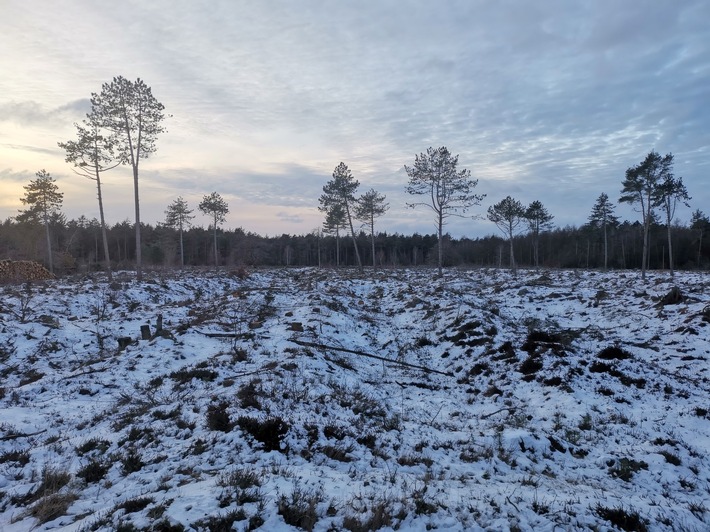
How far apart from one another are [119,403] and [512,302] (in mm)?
20683

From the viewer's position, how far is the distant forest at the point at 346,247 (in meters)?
64.1

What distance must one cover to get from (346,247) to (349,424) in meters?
91.2

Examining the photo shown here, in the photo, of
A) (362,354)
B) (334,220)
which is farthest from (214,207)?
(362,354)

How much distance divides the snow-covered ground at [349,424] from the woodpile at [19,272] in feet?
30.6

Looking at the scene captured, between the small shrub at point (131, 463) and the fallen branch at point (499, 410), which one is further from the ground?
the small shrub at point (131, 463)

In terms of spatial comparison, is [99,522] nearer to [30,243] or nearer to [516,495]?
[516,495]

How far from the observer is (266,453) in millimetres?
6203

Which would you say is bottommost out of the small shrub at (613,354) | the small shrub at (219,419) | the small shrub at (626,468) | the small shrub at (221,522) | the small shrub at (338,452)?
the small shrub at (626,468)

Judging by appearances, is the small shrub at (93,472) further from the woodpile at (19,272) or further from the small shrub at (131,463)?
the woodpile at (19,272)

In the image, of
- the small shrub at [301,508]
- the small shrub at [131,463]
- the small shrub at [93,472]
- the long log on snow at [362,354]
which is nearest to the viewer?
the small shrub at [301,508]

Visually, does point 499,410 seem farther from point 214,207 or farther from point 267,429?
point 214,207

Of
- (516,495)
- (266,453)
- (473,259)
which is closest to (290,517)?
(266,453)

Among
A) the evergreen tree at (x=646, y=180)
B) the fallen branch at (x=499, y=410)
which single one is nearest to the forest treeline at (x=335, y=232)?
the evergreen tree at (x=646, y=180)

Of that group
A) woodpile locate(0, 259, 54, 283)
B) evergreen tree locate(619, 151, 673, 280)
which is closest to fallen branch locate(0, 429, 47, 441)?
woodpile locate(0, 259, 54, 283)
